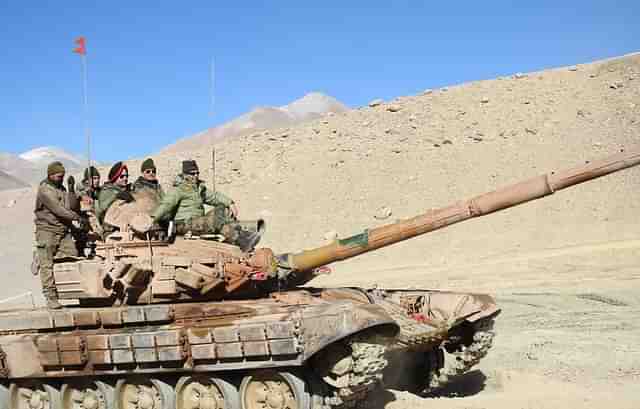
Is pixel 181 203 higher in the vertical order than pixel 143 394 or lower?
higher

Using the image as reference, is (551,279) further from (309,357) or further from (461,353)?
(309,357)

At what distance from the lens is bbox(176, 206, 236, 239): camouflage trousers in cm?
1090

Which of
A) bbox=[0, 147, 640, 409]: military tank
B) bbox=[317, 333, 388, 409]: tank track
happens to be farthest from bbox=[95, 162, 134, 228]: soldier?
bbox=[317, 333, 388, 409]: tank track

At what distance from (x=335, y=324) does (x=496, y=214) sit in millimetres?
22594

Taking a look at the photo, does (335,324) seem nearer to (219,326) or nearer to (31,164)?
(219,326)

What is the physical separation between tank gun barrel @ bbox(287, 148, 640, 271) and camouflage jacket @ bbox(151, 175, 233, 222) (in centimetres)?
150

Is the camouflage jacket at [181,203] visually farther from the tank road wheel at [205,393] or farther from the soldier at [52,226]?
the tank road wheel at [205,393]

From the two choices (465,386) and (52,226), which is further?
(465,386)

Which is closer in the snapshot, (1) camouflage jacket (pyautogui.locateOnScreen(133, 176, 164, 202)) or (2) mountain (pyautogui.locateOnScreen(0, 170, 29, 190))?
(1) camouflage jacket (pyautogui.locateOnScreen(133, 176, 164, 202))

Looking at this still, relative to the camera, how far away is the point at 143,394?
403 inches

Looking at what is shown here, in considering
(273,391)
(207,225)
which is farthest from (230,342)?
(207,225)

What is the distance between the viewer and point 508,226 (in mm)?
29109

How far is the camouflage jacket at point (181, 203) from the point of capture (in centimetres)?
1073

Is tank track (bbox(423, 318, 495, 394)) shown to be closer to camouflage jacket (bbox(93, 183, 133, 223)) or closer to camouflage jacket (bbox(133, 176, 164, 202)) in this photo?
camouflage jacket (bbox(133, 176, 164, 202))
